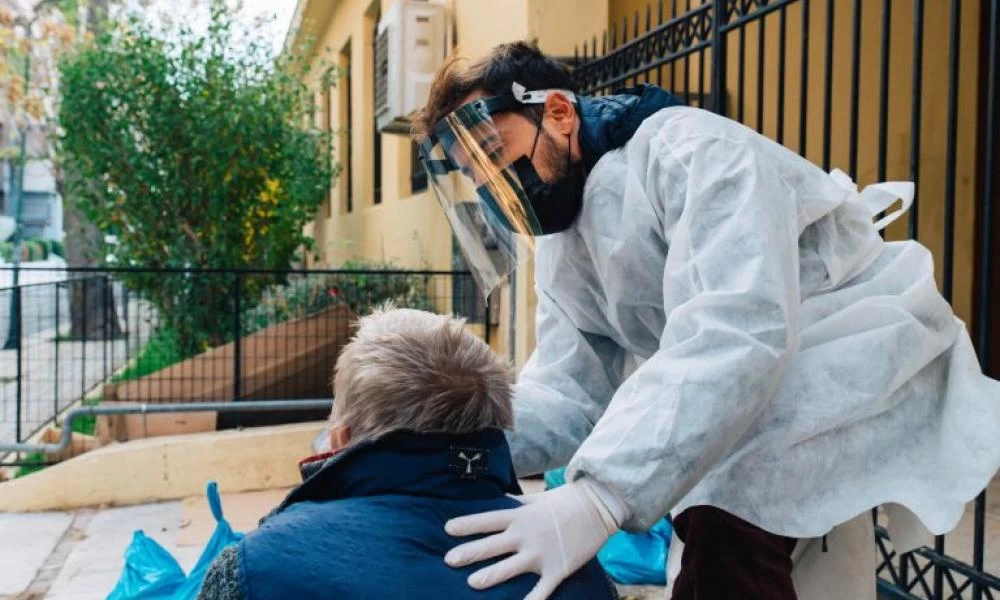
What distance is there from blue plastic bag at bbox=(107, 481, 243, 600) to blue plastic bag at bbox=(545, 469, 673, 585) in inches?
49.4

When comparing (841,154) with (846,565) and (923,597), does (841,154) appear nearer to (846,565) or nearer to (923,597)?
(923,597)

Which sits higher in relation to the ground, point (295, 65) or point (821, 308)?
point (295, 65)

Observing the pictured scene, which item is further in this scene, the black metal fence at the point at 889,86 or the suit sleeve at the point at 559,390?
the black metal fence at the point at 889,86

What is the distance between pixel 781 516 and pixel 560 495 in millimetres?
413

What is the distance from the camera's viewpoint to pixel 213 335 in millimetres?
8422

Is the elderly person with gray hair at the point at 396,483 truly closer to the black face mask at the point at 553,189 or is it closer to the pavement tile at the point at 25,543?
the black face mask at the point at 553,189

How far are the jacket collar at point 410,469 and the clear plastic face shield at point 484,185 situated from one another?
2.10ft

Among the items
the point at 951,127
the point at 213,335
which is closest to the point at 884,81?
the point at 951,127

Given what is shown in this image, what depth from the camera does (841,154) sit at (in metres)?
5.76

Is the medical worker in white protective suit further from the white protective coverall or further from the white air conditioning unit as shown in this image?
the white air conditioning unit

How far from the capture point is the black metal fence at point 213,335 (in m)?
6.72

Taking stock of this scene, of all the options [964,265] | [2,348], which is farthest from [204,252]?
[964,265]

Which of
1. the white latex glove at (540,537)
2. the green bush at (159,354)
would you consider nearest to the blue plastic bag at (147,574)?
the white latex glove at (540,537)

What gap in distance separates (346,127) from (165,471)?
911 centimetres
